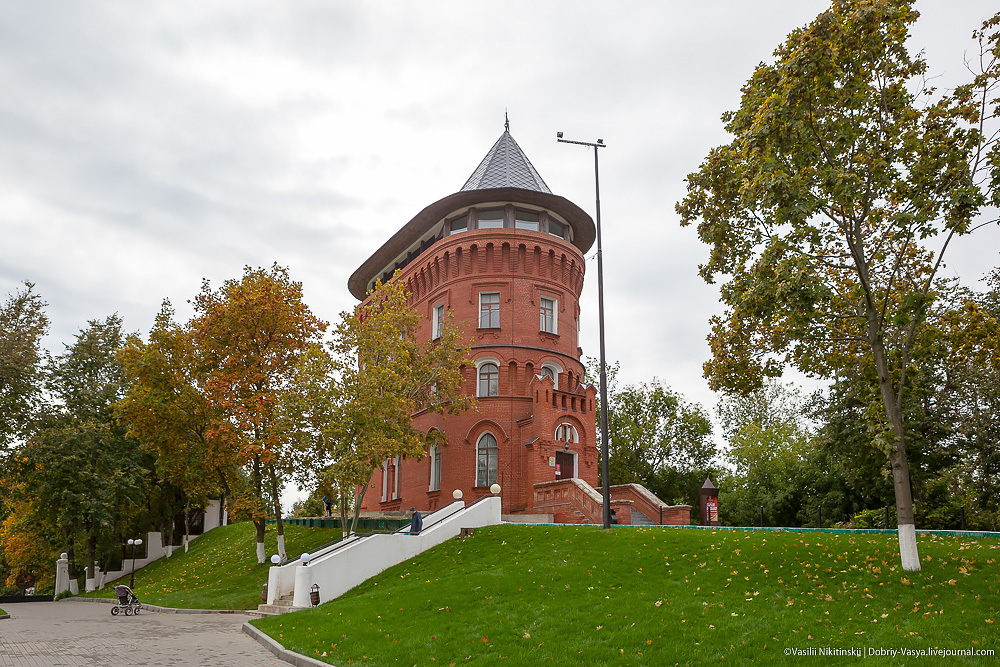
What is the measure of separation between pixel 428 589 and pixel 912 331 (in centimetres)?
1120

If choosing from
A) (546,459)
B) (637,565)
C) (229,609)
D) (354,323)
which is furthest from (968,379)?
(229,609)

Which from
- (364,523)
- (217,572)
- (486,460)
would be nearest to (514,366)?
(486,460)

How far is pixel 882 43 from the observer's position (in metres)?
13.2

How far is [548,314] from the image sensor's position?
33219 millimetres

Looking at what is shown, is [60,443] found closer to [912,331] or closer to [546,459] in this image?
[546,459]

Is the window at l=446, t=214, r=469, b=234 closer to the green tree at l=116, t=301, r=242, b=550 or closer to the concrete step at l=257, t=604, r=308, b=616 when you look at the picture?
the green tree at l=116, t=301, r=242, b=550

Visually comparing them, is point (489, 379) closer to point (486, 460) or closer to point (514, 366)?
point (514, 366)

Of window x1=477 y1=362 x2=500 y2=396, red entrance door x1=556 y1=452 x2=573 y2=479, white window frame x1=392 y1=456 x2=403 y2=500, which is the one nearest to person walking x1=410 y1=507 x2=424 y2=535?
red entrance door x1=556 y1=452 x2=573 y2=479

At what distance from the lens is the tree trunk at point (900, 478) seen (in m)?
12.2

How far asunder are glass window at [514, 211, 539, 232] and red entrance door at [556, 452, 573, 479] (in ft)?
34.2

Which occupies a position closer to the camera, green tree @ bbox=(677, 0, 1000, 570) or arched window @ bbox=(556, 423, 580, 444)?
green tree @ bbox=(677, 0, 1000, 570)

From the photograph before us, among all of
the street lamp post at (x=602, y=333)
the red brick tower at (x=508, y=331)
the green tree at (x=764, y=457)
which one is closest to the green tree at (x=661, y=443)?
the green tree at (x=764, y=457)

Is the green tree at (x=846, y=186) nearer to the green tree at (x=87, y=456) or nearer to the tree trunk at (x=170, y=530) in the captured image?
the green tree at (x=87, y=456)

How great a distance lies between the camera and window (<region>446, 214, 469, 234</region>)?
112ft
